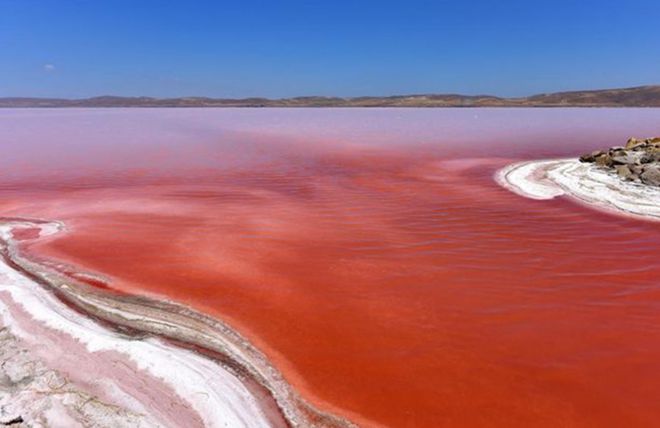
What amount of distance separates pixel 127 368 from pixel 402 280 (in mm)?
3681

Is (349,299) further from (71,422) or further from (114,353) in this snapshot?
(71,422)

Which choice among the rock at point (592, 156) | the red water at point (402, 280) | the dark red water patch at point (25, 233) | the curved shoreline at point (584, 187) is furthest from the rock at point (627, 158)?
the dark red water patch at point (25, 233)

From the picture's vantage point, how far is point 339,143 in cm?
2378

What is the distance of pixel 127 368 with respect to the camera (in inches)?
162

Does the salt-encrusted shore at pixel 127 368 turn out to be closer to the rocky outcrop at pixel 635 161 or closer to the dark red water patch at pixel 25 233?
the dark red water patch at pixel 25 233

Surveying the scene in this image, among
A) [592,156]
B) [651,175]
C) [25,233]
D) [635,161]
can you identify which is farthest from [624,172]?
[25,233]

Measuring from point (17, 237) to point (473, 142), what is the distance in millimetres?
22265

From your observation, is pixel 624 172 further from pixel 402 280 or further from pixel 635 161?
pixel 402 280

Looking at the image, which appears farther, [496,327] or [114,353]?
[496,327]

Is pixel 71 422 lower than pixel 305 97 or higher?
lower

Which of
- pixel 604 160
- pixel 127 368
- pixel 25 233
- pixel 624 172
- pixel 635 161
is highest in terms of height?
pixel 635 161

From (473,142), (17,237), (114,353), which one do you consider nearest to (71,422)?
(114,353)

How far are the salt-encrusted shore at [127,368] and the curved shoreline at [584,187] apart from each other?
9.13m

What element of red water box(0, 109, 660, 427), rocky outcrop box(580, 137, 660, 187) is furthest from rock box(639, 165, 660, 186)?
red water box(0, 109, 660, 427)
